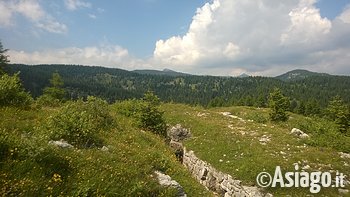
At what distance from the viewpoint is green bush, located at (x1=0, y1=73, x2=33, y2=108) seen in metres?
12.8

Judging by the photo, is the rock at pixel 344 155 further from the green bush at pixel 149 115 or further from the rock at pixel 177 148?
the green bush at pixel 149 115

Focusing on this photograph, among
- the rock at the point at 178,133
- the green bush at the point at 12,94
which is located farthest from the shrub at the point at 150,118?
the green bush at the point at 12,94

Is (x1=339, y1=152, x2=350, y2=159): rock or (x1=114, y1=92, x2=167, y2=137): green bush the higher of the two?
(x1=114, y1=92, x2=167, y2=137): green bush

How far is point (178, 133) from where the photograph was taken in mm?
23531

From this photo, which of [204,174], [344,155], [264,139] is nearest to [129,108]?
[204,174]

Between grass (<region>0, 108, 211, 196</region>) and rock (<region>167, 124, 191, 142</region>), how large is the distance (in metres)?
12.1

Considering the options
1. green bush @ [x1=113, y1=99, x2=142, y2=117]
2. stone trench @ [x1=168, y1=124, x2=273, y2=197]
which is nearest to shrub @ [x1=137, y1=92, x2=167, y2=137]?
green bush @ [x1=113, y1=99, x2=142, y2=117]

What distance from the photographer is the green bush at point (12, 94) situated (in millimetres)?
12767

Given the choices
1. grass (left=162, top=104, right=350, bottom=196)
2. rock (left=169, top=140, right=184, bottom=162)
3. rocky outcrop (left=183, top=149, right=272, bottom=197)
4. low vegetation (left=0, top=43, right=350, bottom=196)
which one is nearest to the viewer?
low vegetation (left=0, top=43, right=350, bottom=196)

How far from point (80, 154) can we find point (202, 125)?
641 inches

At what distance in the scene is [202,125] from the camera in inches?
938

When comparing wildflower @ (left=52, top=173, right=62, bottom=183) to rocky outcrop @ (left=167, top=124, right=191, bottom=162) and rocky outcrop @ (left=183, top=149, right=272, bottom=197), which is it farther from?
rocky outcrop @ (left=167, top=124, right=191, bottom=162)

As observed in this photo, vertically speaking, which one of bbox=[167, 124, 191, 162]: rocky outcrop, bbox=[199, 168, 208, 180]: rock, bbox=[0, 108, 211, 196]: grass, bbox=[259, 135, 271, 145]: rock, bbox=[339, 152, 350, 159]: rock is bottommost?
bbox=[199, 168, 208, 180]: rock

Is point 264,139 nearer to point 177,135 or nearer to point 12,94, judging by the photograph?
point 177,135
